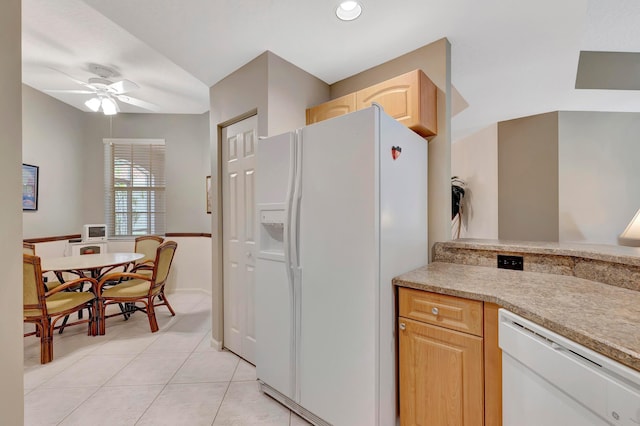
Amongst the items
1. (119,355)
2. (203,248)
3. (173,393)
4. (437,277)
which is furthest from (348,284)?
(203,248)

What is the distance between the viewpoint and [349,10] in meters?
1.69

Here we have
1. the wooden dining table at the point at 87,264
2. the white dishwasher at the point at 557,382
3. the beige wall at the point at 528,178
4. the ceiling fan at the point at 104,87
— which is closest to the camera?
the white dishwasher at the point at 557,382

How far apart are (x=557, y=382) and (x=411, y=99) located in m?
1.57

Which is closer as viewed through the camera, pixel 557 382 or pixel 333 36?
pixel 557 382

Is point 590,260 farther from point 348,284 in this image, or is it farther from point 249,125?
point 249,125

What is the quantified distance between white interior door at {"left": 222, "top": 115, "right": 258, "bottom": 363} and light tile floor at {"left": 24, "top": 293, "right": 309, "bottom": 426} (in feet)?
0.81

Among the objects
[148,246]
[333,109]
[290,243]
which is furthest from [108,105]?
[290,243]

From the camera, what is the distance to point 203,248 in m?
4.40

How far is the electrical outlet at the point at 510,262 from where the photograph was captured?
1.75 metres

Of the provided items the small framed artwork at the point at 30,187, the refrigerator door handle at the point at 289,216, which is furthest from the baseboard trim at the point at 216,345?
the small framed artwork at the point at 30,187

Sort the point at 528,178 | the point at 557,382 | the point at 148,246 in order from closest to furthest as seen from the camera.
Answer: the point at 557,382, the point at 528,178, the point at 148,246

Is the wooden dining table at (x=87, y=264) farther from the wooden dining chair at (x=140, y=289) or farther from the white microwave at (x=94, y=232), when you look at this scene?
the white microwave at (x=94, y=232)

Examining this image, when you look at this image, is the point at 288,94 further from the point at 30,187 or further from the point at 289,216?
the point at 30,187

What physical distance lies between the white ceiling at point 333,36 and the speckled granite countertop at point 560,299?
151 centimetres
